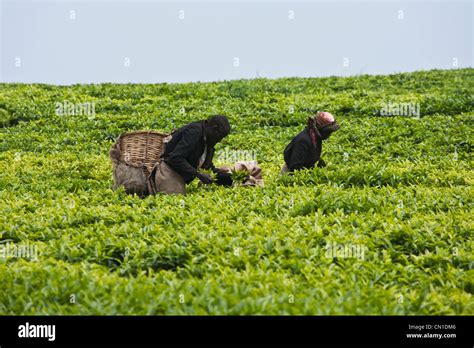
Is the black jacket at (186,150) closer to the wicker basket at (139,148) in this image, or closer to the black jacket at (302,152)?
the wicker basket at (139,148)

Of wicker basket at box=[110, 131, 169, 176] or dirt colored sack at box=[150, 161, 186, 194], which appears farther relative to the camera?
wicker basket at box=[110, 131, 169, 176]

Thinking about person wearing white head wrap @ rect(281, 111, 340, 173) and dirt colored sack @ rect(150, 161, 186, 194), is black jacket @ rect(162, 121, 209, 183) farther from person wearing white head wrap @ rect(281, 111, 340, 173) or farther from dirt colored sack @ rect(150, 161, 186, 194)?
person wearing white head wrap @ rect(281, 111, 340, 173)

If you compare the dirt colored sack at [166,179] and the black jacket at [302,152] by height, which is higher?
the black jacket at [302,152]

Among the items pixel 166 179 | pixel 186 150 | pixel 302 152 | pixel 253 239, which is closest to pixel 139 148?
pixel 166 179

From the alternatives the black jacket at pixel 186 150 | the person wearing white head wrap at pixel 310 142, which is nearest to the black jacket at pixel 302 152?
the person wearing white head wrap at pixel 310 142

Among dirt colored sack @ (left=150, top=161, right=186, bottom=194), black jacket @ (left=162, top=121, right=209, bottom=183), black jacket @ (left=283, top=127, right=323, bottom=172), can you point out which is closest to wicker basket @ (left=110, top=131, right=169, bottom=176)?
dirt colored sack @ (left=150, top=161, right=186, bottom=194)

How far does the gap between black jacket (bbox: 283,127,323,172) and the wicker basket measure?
2045 mm

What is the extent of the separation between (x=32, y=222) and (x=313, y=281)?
4044 millimetres

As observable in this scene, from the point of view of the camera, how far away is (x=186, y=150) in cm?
932

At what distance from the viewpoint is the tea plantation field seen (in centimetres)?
539

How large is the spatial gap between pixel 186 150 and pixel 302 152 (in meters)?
2.15

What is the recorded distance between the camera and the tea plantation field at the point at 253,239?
5387 mm

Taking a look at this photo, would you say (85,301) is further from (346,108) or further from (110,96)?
(110,96)

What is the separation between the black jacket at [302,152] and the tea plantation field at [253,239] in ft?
0.71
